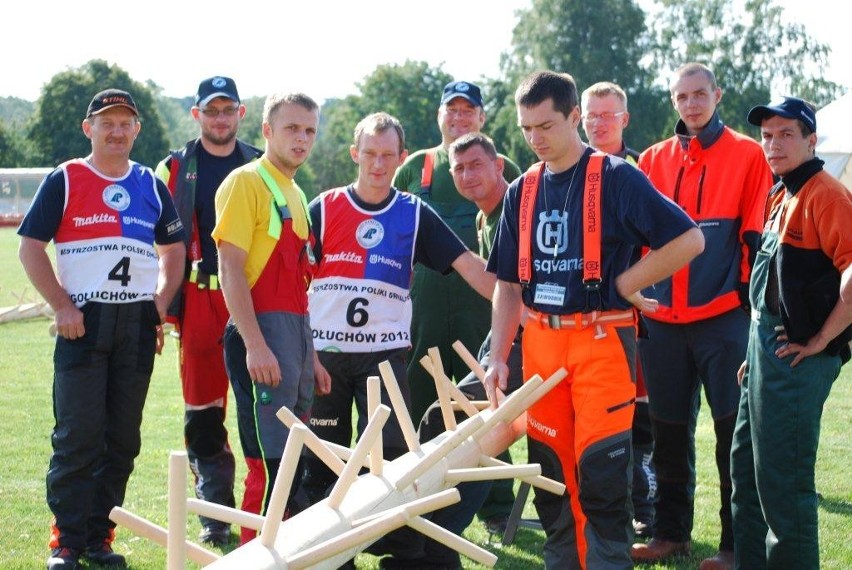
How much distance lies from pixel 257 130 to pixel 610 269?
9437 cm

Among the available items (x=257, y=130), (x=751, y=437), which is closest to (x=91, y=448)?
(x=751, y=437)

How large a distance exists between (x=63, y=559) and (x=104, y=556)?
30 cm

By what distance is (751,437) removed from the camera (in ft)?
16.7

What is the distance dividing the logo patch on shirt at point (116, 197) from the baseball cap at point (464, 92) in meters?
2.54

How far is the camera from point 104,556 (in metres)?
5.86

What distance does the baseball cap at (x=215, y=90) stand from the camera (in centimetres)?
689

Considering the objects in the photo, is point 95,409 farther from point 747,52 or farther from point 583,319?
point 747,52

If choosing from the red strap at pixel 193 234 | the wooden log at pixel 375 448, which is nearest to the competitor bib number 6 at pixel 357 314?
the wooden log at pixel 375 448

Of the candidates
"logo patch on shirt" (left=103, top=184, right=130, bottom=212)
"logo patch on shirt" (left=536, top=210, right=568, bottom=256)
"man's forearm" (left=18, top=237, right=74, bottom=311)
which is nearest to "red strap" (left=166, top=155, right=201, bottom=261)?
"logo patch on shirt" (left=103, top=184, right=130, bottom=212)

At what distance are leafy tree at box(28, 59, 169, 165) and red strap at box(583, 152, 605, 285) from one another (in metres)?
73.0

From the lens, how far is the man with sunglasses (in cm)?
670

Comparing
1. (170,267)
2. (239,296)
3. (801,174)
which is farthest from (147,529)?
(801,174)

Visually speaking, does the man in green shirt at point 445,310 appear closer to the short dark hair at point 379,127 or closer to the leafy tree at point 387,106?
the short dark hair at point 379,127

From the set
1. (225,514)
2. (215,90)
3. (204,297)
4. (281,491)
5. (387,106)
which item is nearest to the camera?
(281,491)
